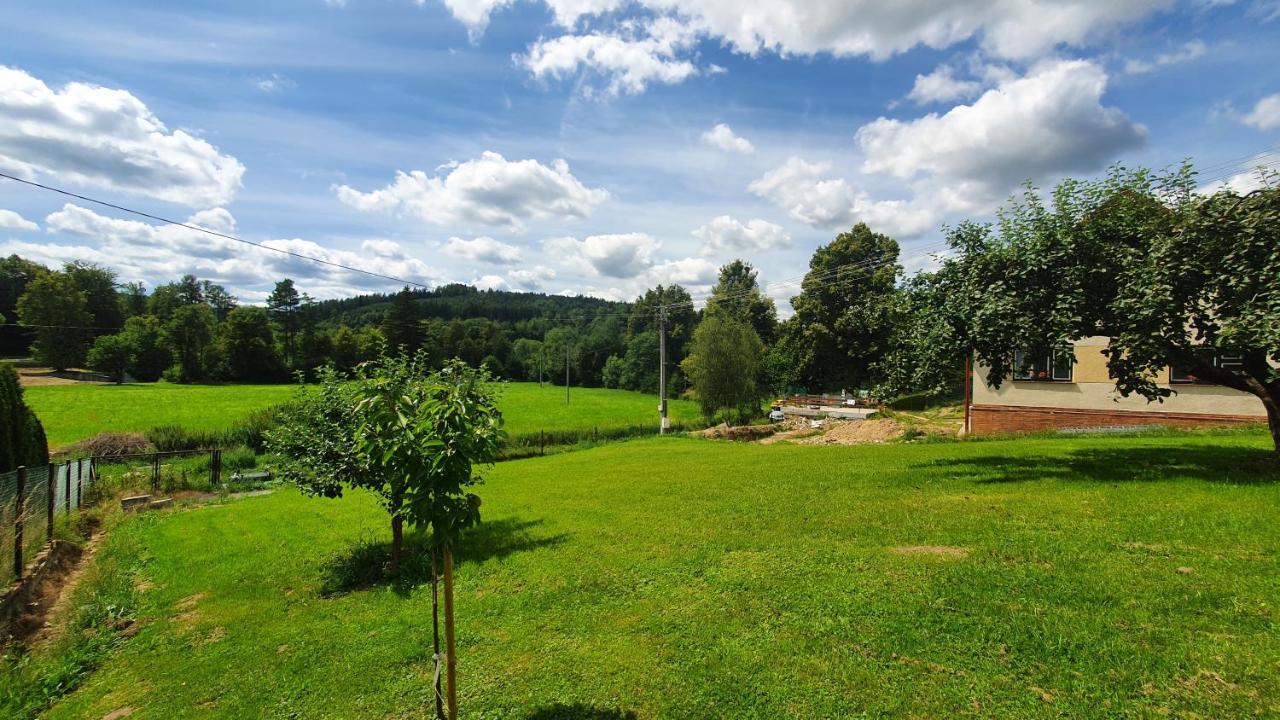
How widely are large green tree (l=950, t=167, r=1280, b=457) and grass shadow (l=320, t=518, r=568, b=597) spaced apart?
11.6m

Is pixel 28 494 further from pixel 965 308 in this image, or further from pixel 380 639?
pixel 965 308

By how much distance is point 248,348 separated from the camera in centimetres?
7644

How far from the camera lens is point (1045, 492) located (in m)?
11.0

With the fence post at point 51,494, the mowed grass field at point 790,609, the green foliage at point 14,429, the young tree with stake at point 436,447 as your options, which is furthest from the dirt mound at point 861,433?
the green foliage at point 14,429

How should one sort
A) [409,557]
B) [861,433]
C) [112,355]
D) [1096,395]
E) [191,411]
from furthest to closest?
[112,355], [191,411], [861,433], [1096,395], [409,557]

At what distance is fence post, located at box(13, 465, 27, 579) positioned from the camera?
1000 cm

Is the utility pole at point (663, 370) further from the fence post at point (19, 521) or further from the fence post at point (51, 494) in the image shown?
the fence post at point (19, 521)

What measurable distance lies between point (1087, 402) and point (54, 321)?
10607 cm

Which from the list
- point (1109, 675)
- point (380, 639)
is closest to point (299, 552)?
point (380, 639)

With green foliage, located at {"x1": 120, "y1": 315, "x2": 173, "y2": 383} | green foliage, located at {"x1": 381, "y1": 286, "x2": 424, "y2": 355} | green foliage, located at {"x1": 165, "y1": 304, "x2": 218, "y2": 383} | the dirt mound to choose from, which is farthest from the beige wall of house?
green foliage, located at {"x1": 120, "y1": 315, "x2": 173, "y2": 383}

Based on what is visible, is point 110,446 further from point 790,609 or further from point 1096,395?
point 1096,395

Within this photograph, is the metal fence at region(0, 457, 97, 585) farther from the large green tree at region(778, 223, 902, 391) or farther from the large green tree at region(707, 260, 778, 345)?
the large green tree at region(707, 260, 778, 345)

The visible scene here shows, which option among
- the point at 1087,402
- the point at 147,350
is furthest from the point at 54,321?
the point at 1087,402

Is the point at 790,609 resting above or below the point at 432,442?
below
